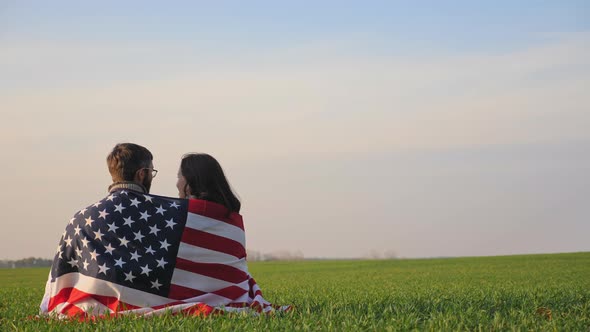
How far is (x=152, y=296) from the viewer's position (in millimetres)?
8297

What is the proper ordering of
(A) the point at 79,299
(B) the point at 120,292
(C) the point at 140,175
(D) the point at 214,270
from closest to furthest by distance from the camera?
1. (B) the point at 120,292
2. (A) the point at 79,299
3. (C) the point at 140,175
4. (D) the point at 214,270

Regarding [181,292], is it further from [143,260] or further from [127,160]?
[127,160]

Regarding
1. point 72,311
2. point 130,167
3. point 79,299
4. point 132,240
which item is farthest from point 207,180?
point 72,311

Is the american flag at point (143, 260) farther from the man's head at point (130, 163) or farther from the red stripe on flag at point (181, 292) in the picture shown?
the man's head at point (130, 163)

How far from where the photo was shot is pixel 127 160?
329 inches

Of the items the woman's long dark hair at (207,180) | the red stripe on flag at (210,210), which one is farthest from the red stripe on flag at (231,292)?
the woman's long dark hair at (207,180)

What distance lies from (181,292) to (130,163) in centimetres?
172

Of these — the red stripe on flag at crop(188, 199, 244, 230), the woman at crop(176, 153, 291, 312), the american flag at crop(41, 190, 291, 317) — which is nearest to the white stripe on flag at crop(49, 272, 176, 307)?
the american flag at crop(41, 190, 291, 317)

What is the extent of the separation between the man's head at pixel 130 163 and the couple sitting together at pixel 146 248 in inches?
0.5

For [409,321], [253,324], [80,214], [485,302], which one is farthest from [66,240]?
[485,302]

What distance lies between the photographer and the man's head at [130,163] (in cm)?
837

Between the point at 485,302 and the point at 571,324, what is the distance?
7.90ft

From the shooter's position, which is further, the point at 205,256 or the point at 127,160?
the point at 205,256

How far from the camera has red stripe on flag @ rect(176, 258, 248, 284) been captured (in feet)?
27.7
